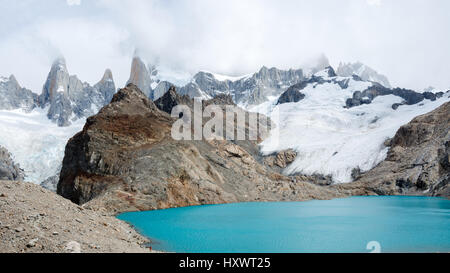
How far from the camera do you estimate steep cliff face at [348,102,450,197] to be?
92938 millimetres

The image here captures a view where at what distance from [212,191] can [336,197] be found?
36128 mm

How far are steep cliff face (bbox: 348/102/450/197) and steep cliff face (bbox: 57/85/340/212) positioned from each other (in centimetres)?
2397

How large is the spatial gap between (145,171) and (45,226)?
144ft

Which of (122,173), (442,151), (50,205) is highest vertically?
(442,151)

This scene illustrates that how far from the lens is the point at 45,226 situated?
20.4m

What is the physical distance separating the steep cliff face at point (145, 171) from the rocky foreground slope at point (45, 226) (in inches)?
1137

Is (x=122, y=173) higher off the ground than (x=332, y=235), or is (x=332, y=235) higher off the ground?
(x=122, y=173)

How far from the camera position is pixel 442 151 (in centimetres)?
9600

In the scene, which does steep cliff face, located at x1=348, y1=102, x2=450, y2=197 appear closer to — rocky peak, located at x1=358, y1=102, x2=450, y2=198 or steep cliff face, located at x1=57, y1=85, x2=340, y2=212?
rocky peak, located at x1=358, y1=102, x2=450, y2=198

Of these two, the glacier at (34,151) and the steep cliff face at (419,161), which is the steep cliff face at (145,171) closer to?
the steep cliff face at (419,161)
